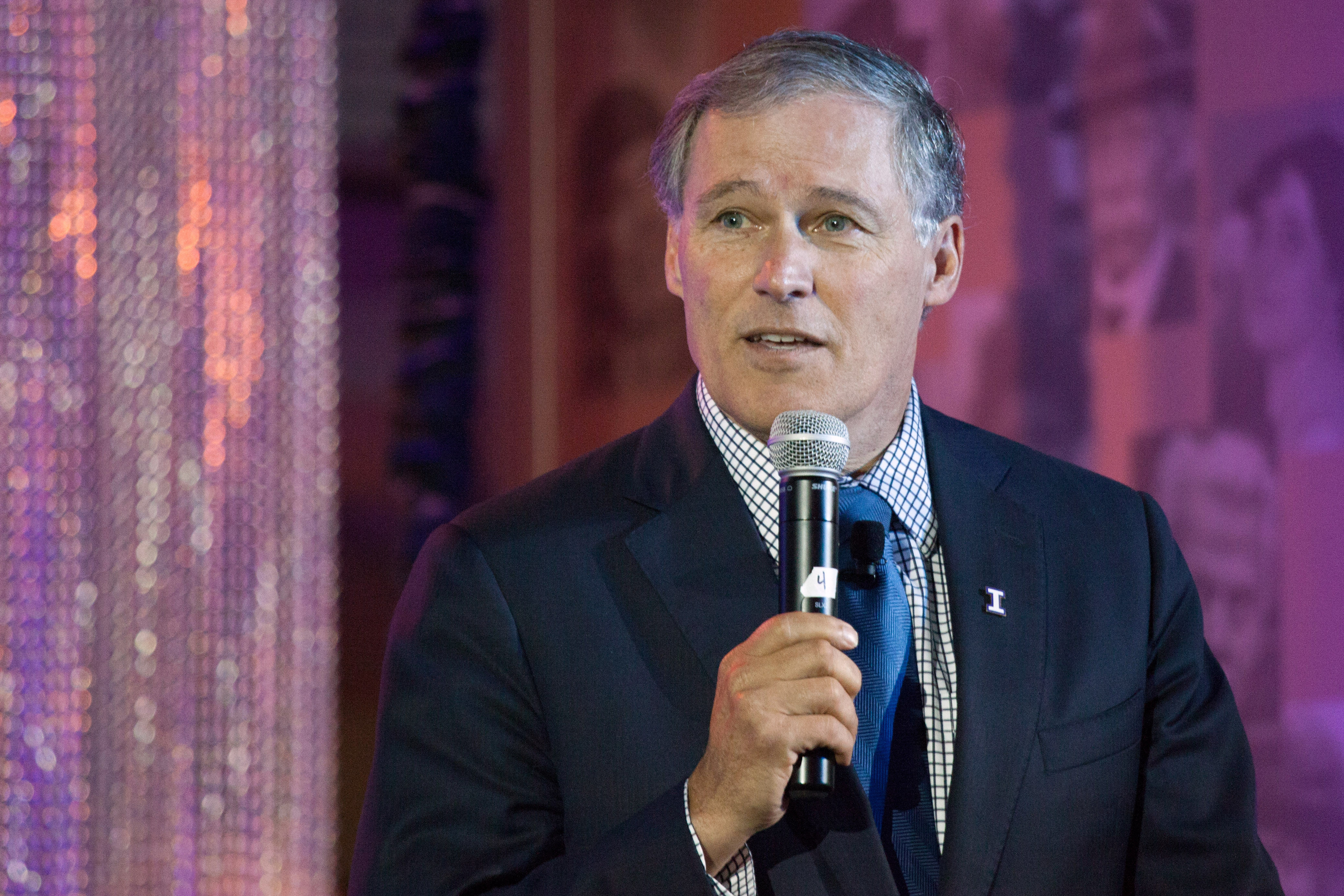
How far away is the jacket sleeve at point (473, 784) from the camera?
142 cm

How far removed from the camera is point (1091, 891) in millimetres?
1654

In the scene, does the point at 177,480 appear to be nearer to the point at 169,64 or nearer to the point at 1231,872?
the point at 169,64

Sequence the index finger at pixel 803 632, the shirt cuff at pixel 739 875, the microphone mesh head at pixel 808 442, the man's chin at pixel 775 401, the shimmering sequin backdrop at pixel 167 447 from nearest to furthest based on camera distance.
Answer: the index finger at pixel 803 632 → the microphone mesh head at pixel 808 442 → the shirt cuff at pixel 739 875 → the man's chin at pixel 775 401 → the shimmering sequin backdrop at pixel 167 447

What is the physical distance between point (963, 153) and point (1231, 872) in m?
1.09

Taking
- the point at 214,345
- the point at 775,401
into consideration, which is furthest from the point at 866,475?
the point at 214,345

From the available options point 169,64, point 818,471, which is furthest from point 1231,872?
point 169,64

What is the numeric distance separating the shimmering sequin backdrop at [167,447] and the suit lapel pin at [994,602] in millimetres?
2269

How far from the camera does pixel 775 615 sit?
143 centimetres

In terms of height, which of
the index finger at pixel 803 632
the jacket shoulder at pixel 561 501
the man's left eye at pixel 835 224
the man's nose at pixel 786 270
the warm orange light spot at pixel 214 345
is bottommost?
the index finger at pixel 803 632

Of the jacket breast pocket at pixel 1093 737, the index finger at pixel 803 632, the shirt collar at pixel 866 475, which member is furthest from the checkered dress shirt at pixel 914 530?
the index finger at pixel 803 632

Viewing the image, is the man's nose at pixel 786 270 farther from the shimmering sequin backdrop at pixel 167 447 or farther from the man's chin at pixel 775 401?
the shimmering sequin backdrop at pixel 167 447

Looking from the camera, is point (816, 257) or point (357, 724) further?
point (357, 724)

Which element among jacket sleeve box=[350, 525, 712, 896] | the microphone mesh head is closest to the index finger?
the microphone mesh head

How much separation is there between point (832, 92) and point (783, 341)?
0.35 m
